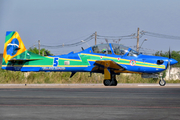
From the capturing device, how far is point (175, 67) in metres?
32.6

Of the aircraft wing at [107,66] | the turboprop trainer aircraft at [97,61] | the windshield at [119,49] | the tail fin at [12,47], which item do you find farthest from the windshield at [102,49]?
the tail fin at [12,47]

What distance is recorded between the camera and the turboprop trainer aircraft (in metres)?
21.0

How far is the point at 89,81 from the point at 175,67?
11.0 m

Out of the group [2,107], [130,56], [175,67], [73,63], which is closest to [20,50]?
[73,63]

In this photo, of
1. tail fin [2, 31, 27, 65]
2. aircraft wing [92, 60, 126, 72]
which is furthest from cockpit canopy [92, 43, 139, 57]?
tail fin [2, 31, 27, 65]

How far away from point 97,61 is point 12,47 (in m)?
6.46

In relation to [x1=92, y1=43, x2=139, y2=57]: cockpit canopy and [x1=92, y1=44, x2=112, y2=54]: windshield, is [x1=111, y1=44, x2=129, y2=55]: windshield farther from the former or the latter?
[x1=92, y1=44, x2=112, y2=54]: windshield

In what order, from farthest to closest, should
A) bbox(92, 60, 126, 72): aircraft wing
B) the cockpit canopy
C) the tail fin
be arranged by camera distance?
the tail fin, the cockpit canopy, bbox(92, 60, 126, 72): aircraft wing

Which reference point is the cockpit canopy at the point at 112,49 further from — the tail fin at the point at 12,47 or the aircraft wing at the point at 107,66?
the tail fin at the point at 12,47

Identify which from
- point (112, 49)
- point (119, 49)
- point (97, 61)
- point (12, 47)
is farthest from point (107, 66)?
point (12, 47)

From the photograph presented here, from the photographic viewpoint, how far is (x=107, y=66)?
826 inches

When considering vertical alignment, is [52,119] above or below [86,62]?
below

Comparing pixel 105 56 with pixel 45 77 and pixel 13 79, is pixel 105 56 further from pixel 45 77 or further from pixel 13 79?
pixel 13 79

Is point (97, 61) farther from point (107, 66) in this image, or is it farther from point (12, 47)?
point (12, 47)
